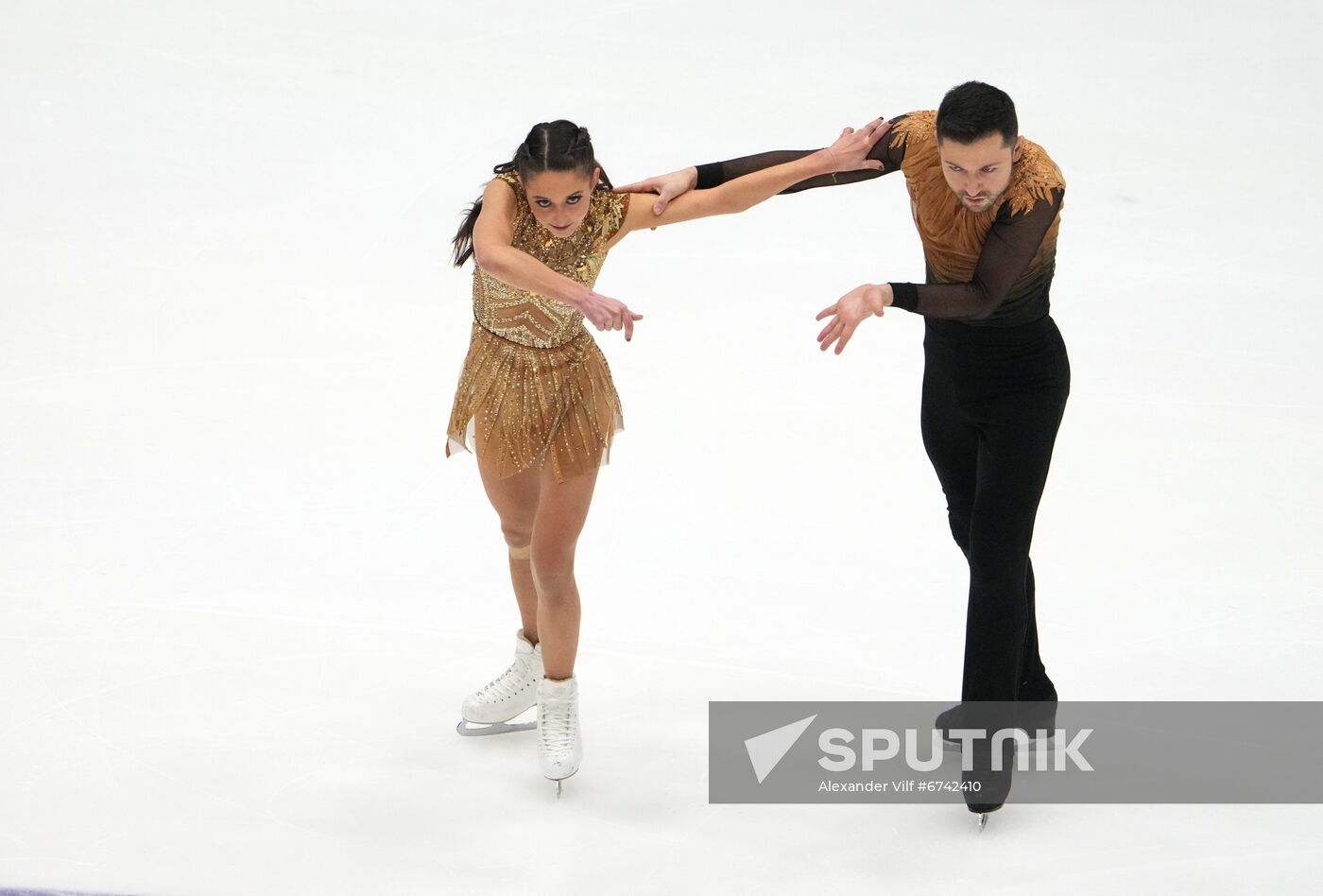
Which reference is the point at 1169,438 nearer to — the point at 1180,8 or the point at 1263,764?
the point at 1263,764

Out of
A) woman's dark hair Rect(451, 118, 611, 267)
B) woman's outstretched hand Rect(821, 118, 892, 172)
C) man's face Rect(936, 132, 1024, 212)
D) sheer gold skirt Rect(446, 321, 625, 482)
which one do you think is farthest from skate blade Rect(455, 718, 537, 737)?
man's face Rect(936, 132, 1024, 212)

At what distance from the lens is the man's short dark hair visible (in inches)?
112

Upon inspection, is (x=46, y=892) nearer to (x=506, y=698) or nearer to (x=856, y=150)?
(x=506, y=698)

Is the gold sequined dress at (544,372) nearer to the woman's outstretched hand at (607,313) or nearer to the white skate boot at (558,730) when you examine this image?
the woman's outstretched hand at (607,313)

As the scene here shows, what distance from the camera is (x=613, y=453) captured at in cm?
478

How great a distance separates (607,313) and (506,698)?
114 cm

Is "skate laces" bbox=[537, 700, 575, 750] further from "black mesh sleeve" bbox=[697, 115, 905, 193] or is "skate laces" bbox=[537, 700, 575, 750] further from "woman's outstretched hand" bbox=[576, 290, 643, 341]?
Answer: "black mesh sleeve" bbox=[697, 115, 905, 193]

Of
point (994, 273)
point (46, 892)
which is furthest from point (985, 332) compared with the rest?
point (46, 892)

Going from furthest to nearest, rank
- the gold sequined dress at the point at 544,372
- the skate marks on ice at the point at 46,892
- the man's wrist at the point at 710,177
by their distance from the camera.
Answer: the man's wrist at the point at 710,177
the gold sequined dress at the point at 544,372
the skate marks on ice at the point at 46,892

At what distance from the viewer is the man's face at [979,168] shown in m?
2.86

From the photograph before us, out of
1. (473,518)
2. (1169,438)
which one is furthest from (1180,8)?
(473,518)

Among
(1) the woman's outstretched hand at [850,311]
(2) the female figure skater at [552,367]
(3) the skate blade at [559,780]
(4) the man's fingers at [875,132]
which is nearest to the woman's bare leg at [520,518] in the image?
(2) the female figure skater at [552,367]

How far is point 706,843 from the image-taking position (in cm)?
317

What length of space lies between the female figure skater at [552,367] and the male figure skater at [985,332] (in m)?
0.09
